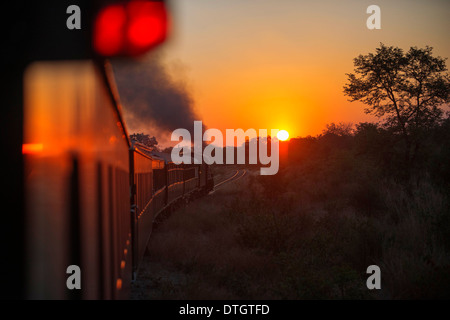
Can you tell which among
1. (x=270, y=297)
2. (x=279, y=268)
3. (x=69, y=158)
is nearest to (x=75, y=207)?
(x=69, y=158)

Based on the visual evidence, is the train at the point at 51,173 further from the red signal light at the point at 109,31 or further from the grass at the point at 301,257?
the grass at the point at 301,257

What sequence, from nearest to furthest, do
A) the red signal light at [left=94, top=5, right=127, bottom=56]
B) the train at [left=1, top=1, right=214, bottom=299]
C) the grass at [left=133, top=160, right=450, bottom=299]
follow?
the train at [left=1, top=1, right=214, bottom=299], the red signal light at [left=94, top=5, right=127, bottom=56], the grass at [left=133, top=160, right=450, bottom=299]

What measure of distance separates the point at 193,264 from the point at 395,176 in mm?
14370

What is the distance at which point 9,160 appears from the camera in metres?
2.06

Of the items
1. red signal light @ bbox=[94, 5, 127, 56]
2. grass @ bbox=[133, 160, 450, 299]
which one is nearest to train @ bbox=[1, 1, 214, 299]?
red signal light @ bbox=[94, 5, 127, 56]

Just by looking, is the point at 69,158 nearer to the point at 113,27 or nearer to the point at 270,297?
the point at 113,27

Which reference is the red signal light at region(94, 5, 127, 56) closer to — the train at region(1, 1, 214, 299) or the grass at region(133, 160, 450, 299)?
the train at region(1, 1, 214, 299)

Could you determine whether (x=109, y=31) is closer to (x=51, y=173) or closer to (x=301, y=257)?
(x=51, y=173)

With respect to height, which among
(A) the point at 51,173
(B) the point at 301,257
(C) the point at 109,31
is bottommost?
(B) the point at 301,257

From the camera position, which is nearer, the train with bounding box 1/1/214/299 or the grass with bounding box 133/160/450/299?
the train with bounding box 1/1/214/299

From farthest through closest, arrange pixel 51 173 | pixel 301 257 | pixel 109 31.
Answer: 1. pixel 301 257
2. pixel 109 31
3. pixel 51 173

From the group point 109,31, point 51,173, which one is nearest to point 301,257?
point 109,31

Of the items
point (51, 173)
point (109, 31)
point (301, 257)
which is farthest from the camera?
point (301, 257)

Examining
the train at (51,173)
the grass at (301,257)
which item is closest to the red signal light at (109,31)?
the train at (51,173)
